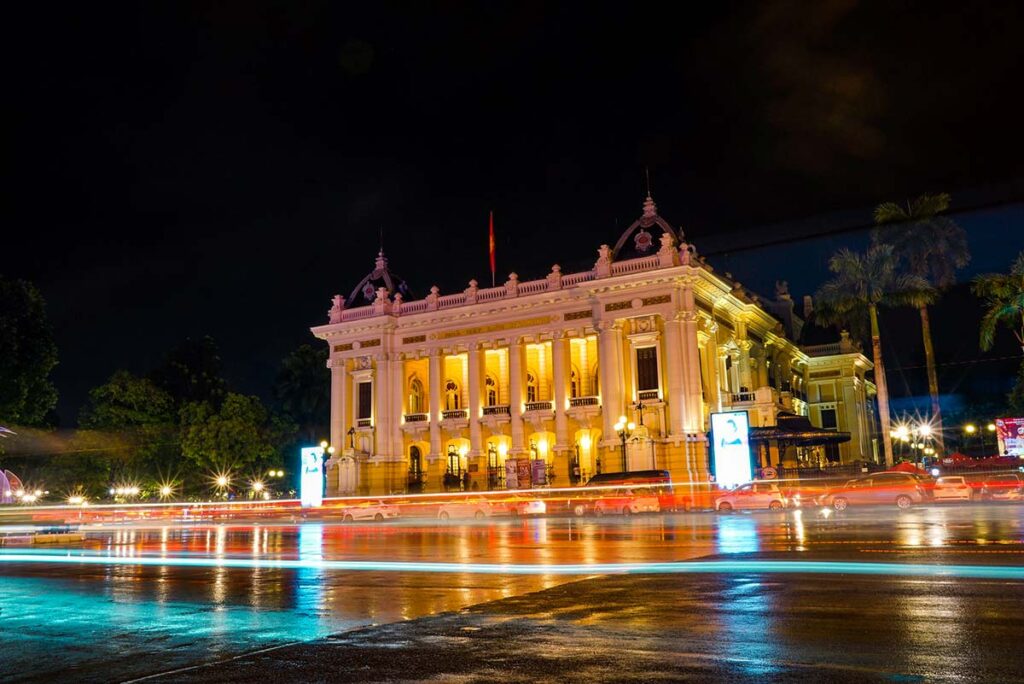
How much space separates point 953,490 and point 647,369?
19.4 meters

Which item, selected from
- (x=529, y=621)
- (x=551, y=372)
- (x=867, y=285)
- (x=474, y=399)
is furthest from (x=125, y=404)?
(x=529, y=621)

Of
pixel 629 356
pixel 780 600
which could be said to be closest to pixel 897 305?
pixel 629 356

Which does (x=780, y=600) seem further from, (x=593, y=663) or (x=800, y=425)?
(x=800, y=425)

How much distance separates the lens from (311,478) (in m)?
49.8

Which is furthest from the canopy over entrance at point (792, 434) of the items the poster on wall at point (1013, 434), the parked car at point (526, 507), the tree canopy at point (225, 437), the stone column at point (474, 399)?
the tree canopy at point (225, 437)

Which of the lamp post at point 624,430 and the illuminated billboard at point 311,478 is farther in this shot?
the illuminated billboard at point 311,478

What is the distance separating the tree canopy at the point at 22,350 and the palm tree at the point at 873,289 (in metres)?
43.1

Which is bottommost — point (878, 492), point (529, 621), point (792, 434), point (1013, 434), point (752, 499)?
point (529, 621)

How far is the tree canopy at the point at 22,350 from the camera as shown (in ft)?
140

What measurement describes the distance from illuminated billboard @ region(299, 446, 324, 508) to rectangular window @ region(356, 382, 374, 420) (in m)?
10.3

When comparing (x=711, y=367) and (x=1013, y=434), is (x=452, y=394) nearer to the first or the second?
(x=711, y=367)

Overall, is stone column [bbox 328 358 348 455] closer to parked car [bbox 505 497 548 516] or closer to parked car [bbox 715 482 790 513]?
parked car [bbox 505 497 548 516]

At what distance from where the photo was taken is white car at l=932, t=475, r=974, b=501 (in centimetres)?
3466

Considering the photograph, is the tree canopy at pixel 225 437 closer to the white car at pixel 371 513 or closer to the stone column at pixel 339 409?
the stone column at pixel 339 409
